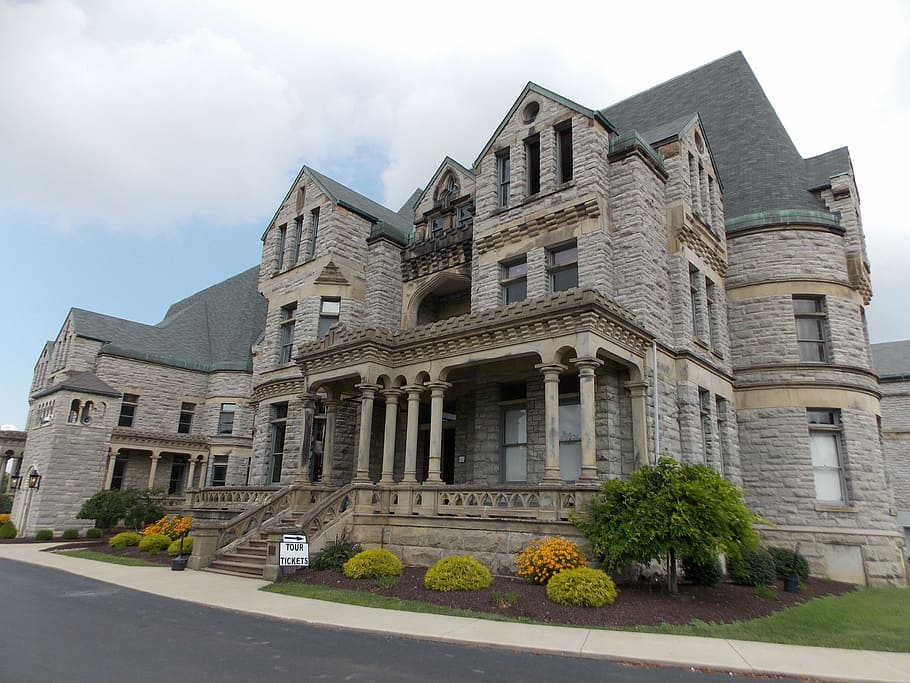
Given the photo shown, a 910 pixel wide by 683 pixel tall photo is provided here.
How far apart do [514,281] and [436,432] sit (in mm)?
5853

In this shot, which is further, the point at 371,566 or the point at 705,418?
the point at 705,418

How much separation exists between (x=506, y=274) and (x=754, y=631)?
12.5 m

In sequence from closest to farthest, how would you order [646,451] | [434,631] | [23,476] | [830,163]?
[434,631]
[646,451]
[830,163]
[23,476]

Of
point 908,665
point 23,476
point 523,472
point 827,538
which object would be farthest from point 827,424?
point 23,476

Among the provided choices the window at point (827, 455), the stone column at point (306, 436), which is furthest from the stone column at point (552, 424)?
the window at point (827, 455)

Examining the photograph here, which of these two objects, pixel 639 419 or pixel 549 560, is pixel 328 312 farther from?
pixel 549 560

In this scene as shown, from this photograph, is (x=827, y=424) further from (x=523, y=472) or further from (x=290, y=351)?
(x=290, y=351)

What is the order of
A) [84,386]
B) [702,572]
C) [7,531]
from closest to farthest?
[702,572] < [7,531] < [84,386]

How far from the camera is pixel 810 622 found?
10688 millimetres

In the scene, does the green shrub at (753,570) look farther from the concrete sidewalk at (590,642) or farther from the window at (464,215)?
the window at (464,215)

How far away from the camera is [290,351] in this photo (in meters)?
24.0

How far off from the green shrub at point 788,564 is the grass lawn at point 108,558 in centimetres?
1743

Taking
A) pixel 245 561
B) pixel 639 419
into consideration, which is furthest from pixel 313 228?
pixel 639 419

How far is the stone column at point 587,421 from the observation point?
1338cm
